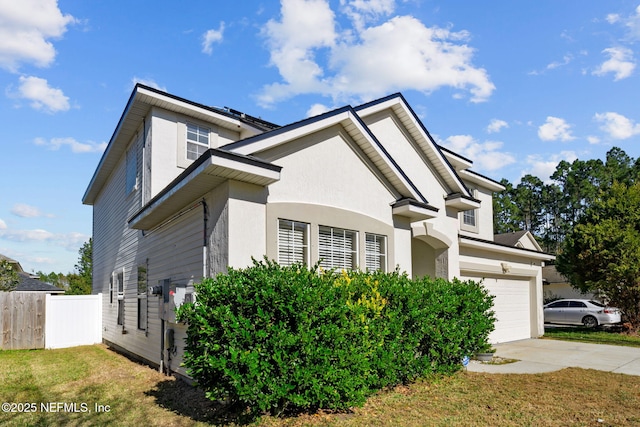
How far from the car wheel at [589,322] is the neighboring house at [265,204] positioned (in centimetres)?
793

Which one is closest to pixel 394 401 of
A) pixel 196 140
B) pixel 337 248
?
pixel 337 248

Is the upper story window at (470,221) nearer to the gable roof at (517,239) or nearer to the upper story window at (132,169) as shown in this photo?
the gable roof at (517,239)

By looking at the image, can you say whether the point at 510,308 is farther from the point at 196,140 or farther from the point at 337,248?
the point at 196,140

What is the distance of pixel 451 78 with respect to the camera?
14070 mm

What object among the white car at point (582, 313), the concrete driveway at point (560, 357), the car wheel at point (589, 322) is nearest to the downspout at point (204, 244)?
the concrete driveway at point (560, 357)

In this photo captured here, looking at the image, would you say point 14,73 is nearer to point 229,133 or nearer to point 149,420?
point 229,133

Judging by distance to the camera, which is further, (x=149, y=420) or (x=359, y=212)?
(x=359, y=212)

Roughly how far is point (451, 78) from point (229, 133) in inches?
274

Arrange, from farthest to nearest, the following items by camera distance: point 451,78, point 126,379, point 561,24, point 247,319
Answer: point 451,78 < point 561,24 < point 126,379 < point 247,319

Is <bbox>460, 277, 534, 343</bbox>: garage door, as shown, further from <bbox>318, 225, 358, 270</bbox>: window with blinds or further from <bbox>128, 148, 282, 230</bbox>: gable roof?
<bbox>128, 148, 282, 230</bbox>: gable roof

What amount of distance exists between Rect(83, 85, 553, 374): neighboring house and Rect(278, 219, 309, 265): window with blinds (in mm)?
24

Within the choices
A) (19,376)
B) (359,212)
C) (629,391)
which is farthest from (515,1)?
(19,376)

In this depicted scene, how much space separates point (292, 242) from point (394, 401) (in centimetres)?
340

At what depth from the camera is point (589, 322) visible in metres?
23.2
